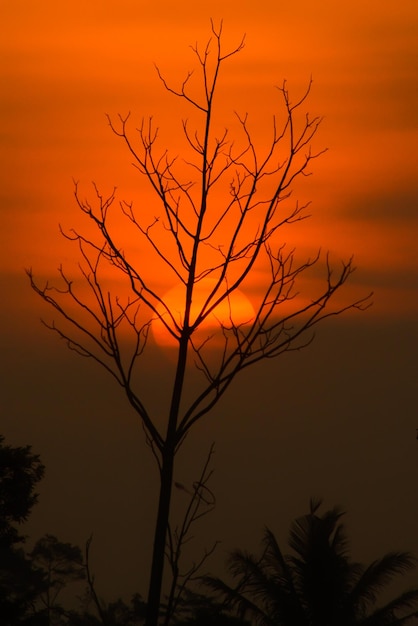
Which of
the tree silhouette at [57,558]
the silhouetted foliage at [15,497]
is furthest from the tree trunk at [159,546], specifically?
the tree silhouette at [57,558]

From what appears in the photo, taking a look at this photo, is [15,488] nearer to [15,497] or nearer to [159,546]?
[15,497]

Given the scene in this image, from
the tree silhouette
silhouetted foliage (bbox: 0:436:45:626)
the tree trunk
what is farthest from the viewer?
the tree silhouette

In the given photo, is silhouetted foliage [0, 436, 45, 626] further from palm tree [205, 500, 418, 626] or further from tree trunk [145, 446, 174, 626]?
tree trunk [145, 446, 174, 626]

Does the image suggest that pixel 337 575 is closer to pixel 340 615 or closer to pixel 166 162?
pixel 340 615

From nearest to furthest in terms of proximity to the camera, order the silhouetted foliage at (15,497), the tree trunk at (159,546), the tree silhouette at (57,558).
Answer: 1. the tree trunk at (159,546)
2. the silhouetted foliage at (15,497)
3. the tree silhouette at (57,558)

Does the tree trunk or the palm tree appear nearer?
the tree trunk

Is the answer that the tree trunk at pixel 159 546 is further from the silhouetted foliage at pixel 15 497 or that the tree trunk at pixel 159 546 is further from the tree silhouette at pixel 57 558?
the tree silhouette at pixel 57 558

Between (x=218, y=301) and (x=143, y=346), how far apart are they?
384mm

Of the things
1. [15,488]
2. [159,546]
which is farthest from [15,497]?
[159,546]

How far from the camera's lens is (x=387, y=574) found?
84.9ft

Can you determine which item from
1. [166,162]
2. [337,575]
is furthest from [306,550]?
[166,162]

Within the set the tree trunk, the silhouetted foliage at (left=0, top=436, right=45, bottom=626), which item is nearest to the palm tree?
the silhouetted foliage at (left=0, top=436, right=45, bottom=626)

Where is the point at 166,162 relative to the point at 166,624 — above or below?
above

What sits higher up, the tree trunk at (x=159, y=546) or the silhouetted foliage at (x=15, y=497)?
the silhouetted foliage at (x=15, y=497)
